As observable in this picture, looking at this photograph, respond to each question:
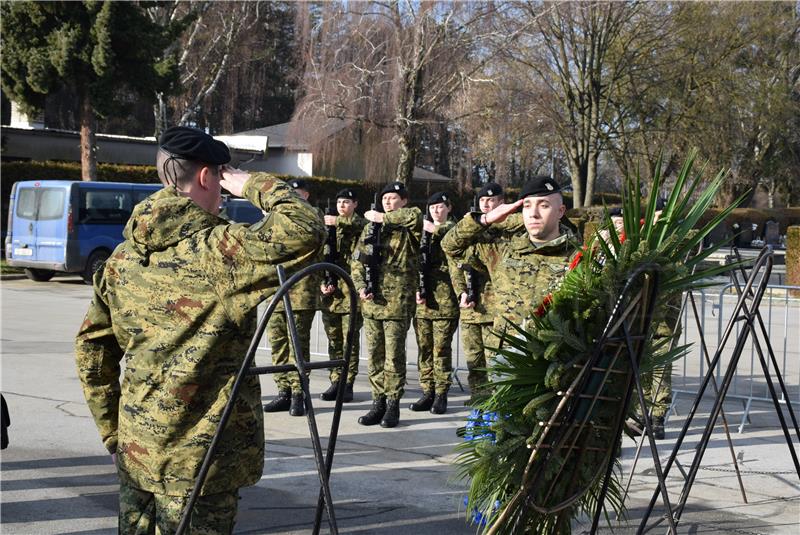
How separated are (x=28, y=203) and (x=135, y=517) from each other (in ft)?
61.7

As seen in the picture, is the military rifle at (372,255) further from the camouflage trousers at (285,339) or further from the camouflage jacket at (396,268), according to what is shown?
the camouflage trousers at (285,339)

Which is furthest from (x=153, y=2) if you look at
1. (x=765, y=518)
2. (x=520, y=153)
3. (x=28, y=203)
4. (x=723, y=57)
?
(x=765, y=518)

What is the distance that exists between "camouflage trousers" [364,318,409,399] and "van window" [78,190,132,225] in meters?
13.2

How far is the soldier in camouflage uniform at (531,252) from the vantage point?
18.1 ft

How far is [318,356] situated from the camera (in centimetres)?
1144

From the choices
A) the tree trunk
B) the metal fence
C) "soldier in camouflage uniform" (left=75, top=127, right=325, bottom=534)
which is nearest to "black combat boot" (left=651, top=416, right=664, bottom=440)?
the metal fence

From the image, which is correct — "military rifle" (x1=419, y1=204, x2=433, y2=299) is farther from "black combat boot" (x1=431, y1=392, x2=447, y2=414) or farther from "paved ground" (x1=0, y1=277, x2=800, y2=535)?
"paved ground" (x1=0, y1=277, x2=800, y2=535)

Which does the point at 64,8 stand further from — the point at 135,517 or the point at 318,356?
the point at 135,517

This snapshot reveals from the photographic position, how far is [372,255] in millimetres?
8305

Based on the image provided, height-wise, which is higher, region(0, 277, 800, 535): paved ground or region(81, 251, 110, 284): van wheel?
region(81, 251, 110, 284): van wheel

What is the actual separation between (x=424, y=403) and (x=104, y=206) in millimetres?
13637

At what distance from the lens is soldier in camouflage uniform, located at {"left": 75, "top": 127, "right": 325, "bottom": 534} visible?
2939 mm

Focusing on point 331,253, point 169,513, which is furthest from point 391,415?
point 169,513

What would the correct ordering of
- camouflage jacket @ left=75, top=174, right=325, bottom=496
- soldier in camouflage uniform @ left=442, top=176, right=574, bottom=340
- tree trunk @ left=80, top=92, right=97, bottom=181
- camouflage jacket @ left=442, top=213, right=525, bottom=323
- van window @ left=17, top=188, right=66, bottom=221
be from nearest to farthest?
camouflage jacket @ left=75, top=174, right=325, bottom=496
soldier in camouflage uniform @ left=442, top=176, right=574, bottom=340
camouflage jacket @ left=442, top=213, right=525, bottom=323
van window @ left=17, top=188, right=66, bottom=221
tree trunk @ left=80, top=92, right=97, bottom=181
